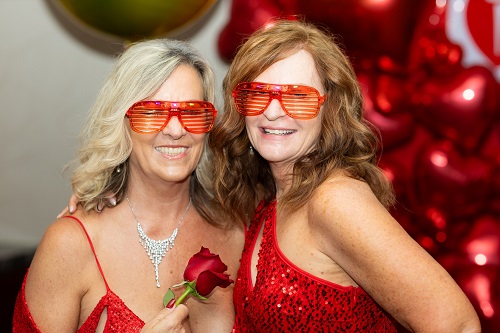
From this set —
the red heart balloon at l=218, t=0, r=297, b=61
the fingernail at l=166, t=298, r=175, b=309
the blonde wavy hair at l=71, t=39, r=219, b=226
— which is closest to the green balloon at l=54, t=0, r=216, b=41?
the red heart balloon at l=218, t=0, r=297, b=61

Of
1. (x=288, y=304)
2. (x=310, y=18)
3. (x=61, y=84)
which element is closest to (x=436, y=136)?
(x=310, y=18)

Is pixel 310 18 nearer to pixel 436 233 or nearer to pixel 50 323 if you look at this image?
pixel 436 233

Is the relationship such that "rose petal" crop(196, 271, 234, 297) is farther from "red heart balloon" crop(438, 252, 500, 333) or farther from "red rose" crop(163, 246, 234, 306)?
"red heart balloon" crop(438, 252, 500, 333)

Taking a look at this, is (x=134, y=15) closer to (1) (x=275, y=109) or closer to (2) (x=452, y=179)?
(1) (x=275, y=109)

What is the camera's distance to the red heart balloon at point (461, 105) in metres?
2.44

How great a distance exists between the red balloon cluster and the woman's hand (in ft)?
3.38

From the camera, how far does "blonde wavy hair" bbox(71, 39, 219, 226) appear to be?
2.00 m

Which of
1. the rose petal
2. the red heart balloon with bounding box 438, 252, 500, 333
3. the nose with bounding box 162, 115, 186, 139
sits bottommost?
the red heart balloon with bounding box 438, 252, 500, 333

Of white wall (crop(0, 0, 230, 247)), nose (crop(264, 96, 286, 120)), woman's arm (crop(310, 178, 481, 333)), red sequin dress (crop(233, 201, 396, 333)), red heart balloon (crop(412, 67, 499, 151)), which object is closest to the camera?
woman's arm (crop(310, 178, 481, 333))

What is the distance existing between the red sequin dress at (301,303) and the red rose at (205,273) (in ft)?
0.31

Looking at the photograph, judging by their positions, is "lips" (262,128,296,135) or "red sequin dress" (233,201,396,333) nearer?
"red sequin dress" (233,201,396,333)

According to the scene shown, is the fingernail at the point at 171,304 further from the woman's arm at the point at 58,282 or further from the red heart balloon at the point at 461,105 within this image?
the red heart balloon at the point at 461,105

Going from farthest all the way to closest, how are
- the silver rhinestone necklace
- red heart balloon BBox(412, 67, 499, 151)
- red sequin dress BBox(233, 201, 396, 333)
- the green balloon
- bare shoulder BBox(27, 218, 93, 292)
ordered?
the green balloon, red heart balloon BBox(412, 67, 499, 151), the silver rhinestone necklace, bare shoulder BBox(27, 218, 93, 292), red sequin dress BBox(233, 201, 396, 333)

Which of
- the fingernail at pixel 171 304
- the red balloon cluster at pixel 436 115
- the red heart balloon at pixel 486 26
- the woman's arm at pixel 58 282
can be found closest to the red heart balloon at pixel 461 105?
the red balloon cluster at pixel 436 115
